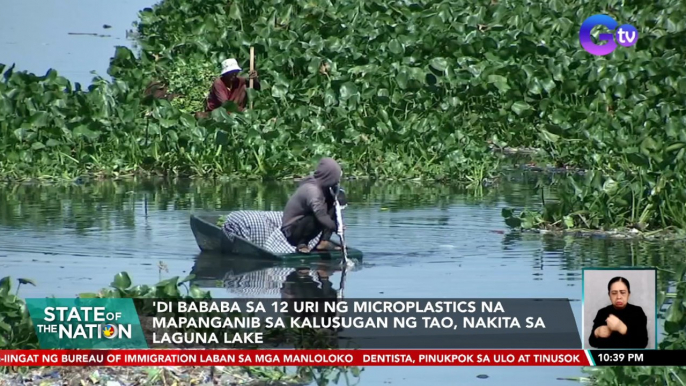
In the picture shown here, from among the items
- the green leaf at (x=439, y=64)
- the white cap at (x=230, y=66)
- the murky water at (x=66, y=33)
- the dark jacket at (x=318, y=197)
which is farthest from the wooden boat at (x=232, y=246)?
the murky water at (x=66, y=33)

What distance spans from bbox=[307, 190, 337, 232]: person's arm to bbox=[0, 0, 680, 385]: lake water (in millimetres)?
471

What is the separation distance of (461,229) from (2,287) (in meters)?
7.02

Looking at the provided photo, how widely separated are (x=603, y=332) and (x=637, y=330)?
191mm

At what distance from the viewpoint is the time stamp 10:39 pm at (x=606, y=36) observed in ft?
75.2

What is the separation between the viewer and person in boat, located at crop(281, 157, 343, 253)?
46.8ft

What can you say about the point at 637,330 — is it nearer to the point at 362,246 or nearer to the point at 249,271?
the point at 249,271

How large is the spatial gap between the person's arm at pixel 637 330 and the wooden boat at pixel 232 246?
16.6 ft

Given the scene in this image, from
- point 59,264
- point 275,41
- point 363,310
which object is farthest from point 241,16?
point 363,310

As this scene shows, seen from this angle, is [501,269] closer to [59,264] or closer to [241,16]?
[59,264]

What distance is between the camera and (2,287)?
1026 cm

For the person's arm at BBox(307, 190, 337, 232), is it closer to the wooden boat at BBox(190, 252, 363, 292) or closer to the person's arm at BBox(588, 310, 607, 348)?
the wooden boat at BBox(190, 252, 363, 292)

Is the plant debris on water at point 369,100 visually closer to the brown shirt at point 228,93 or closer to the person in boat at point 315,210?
the brown shirt at point 228,93

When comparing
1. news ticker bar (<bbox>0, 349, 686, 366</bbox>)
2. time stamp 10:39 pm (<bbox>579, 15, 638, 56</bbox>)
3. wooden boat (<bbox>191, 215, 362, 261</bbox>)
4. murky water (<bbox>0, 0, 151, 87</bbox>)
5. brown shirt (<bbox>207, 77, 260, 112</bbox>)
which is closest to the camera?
news ticker bar (<bbox>0, 349, 686, 366</bbox>)

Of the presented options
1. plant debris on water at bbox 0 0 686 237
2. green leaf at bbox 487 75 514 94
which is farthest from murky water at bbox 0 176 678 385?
green leaf at bbox 487 75 514 94
